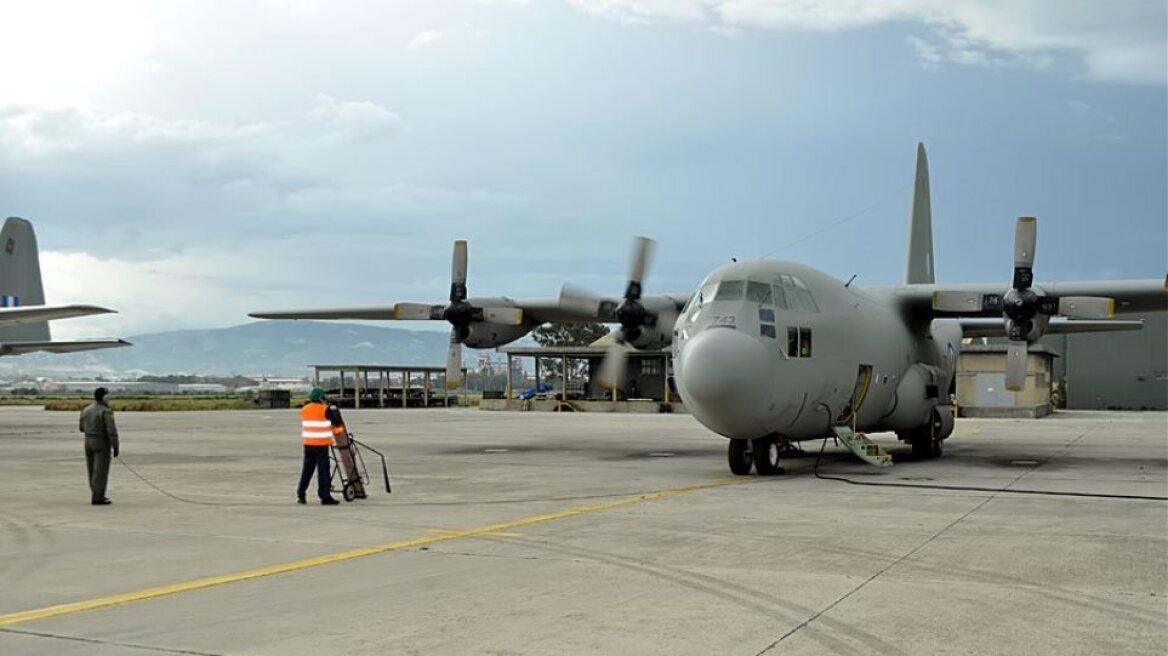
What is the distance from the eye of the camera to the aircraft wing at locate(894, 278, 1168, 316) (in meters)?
21.8

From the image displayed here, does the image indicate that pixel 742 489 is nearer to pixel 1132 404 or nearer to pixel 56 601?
pixel 56 601

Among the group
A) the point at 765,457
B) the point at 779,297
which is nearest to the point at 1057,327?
the point at 765,457

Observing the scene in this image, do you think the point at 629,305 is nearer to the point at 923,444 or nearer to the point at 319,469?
the point at 923,444

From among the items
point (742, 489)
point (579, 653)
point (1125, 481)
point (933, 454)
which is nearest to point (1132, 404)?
point (933, 454)

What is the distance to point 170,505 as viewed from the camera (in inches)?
541

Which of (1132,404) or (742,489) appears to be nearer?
(742,489)

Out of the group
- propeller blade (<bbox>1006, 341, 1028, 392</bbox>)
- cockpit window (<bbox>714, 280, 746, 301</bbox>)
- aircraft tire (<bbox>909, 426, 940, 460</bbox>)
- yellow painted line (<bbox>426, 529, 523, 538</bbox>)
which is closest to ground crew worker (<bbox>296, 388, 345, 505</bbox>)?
yellow painted line (<bbox>426, 529, 523, 538</bbox>)

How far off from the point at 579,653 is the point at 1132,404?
2897 inches

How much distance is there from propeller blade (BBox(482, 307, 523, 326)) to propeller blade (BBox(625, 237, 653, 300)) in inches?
166

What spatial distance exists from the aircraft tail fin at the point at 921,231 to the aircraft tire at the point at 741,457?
12315mm

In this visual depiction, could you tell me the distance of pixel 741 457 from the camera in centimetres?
1792

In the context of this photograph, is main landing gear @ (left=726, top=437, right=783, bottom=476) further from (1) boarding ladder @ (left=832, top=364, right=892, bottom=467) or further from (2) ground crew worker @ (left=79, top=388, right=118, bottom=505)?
(2) ground crew worker @ (left=79, top=388, right=118, bottom=505)

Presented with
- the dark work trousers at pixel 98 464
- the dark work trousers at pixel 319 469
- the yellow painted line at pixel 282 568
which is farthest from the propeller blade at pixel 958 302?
the dark work trousers at pixel 98 464

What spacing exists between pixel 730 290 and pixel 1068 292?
899cm
